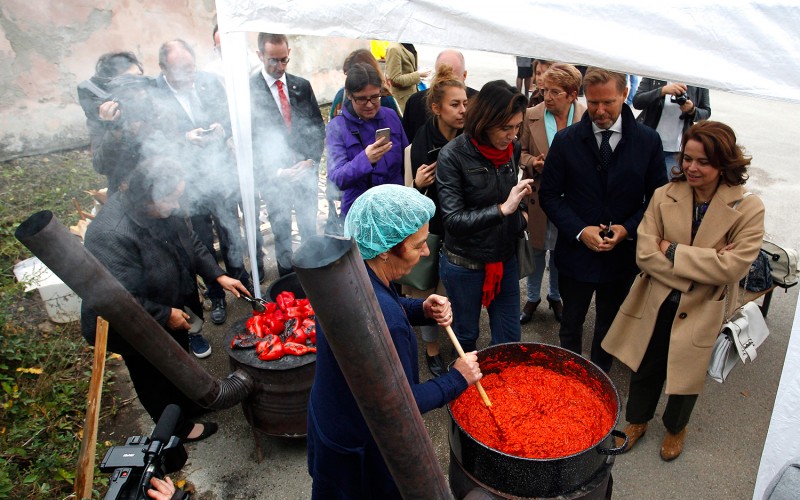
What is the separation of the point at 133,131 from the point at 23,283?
1.95m

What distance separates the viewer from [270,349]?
140 inches

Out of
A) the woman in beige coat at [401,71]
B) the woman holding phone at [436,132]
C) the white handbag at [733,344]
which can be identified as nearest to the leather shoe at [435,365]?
the woman holding phone at [436,132]

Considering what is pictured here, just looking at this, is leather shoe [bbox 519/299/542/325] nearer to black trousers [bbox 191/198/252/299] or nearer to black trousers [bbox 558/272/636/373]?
black trousers [bbox 558/272/636/373]

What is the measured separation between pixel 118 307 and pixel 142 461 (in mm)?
982

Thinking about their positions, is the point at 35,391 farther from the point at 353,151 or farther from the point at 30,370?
the point at 353,151

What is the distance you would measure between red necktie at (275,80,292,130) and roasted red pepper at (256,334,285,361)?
2.68 metres

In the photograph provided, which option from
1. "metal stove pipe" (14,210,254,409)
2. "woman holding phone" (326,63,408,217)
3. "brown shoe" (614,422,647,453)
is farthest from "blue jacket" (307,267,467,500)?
"woman holding phone" (326,63,408,217)

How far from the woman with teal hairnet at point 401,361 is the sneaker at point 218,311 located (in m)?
3.38

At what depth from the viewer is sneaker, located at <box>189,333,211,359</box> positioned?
4.89 metres

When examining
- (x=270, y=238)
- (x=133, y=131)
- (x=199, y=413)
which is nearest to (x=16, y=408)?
(x=199, y=413)

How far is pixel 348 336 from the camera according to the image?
1.41 meters

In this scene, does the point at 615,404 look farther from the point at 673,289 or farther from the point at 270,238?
the point at 270,238

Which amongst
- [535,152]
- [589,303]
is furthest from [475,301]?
[535,152]

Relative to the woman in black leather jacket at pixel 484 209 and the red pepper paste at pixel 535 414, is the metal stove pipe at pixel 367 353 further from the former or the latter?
the woman in black leather jacket at pixel 484 209
